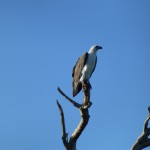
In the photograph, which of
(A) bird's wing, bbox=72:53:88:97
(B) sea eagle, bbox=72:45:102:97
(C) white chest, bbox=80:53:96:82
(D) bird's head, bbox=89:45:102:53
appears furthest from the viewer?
(D) bird's head, bbox=89:45:102:53

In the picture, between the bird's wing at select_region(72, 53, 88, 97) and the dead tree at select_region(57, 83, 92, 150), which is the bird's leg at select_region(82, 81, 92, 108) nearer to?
the dead tree at select_region(57, 83, 92, 150)

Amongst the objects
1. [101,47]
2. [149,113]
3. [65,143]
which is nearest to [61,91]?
[65,143]

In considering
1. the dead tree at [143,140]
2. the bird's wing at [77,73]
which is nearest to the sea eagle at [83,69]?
the bird's wing at [77,73]

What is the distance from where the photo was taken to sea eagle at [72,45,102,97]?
11.7 meters

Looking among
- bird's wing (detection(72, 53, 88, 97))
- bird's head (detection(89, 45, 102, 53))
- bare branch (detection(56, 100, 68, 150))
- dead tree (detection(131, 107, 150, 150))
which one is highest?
bird's head (detection(89, 45, 102, 53))

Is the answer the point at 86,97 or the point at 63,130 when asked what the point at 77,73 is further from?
the point at 63,130

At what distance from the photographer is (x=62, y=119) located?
30.1ft

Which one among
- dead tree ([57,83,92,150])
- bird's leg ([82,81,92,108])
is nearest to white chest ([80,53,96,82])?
bird's leg ([82,81,92,108])

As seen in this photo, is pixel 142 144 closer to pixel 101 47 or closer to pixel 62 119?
pixel 62 119

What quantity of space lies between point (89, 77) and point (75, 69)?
394 millimetres

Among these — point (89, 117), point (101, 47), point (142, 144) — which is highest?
point (101, 47)

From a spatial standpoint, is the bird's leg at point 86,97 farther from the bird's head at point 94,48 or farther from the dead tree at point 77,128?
the bird's head at point 94,48

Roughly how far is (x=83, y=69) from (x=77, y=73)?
0.60 feet

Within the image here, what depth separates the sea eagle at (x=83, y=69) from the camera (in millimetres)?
11663
